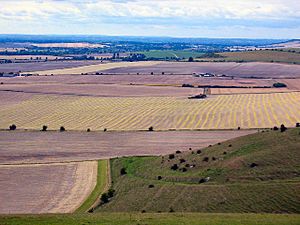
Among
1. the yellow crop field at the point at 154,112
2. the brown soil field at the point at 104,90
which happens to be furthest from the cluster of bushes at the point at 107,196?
the brown soil field at the point at 104,90

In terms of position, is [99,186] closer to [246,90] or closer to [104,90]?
[104,90]

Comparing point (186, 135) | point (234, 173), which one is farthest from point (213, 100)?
point (234, 173)

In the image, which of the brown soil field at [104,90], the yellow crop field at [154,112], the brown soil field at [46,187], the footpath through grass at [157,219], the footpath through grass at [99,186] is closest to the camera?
the footpath through grass at [157,219]

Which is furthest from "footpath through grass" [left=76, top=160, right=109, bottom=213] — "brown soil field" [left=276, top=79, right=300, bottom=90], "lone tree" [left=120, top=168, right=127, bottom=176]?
"brown soil field" [left=276, top=79, right=300, bottom=90]

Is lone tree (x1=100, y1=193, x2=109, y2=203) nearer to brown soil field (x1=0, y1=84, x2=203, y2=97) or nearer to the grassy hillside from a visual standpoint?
the grassy hillside

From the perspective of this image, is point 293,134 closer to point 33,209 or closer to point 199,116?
point 33,209

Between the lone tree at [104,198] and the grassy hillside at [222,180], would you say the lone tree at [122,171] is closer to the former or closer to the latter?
the grassy hillside at [222,180]
